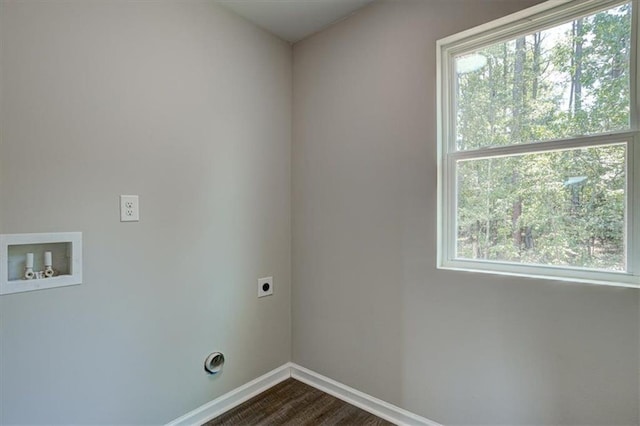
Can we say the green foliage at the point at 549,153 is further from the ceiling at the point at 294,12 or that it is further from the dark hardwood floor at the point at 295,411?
the dark hardwood floor at the point at 295,411

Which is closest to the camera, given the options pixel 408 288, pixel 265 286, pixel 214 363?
pixel 408 288

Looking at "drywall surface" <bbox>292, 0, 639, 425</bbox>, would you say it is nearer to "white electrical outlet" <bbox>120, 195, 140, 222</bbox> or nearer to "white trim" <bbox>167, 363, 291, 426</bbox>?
"white trim" <bbox>167, 363, 291, 426</bbox>

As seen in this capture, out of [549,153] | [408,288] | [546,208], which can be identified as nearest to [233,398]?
[408,288]

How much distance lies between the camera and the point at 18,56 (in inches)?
49.1

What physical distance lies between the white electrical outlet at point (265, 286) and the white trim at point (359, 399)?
0.63 metres

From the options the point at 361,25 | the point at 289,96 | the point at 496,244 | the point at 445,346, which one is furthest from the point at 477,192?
the point at 289,96

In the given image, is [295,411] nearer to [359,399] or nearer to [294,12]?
[359,399]

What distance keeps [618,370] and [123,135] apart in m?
2.43

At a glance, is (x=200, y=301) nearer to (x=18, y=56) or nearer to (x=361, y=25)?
(x=18, y=56)

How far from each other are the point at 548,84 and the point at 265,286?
2.02 m

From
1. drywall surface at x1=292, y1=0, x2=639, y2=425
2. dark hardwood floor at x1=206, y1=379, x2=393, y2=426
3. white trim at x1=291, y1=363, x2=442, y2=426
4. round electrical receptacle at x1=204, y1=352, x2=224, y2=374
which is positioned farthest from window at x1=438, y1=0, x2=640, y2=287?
round electrical receptacle at x1=204, y1=352, x2=224, y2=374

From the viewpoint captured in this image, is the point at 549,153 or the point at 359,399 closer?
the point at 549,153

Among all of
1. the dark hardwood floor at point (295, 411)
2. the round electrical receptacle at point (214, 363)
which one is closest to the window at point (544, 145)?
the dark hardwood floor at point (295, 411)

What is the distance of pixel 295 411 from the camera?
192 cm
